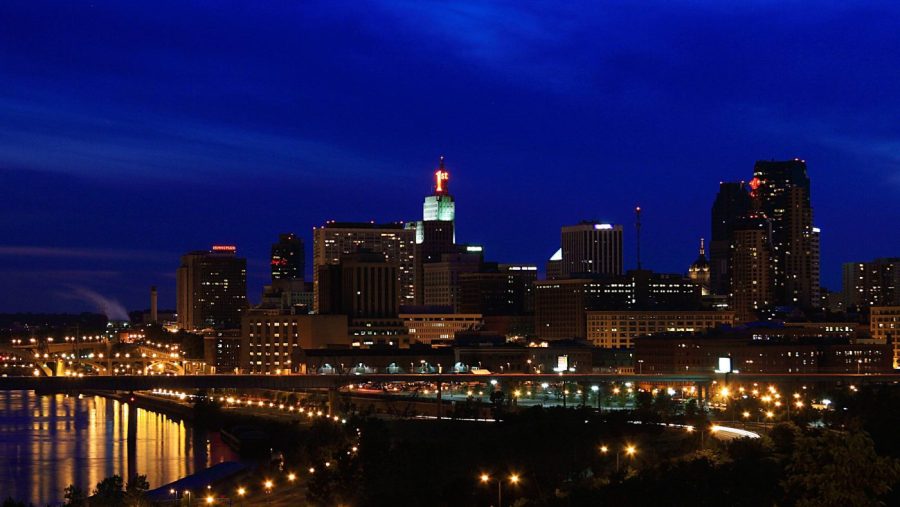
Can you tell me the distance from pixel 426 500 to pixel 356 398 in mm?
73470

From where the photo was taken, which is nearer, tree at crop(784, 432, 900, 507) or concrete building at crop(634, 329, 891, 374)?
tree at crop(784, 432, 900, 507)

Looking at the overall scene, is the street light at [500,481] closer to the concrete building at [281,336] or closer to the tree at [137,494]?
the tree at [137,494]

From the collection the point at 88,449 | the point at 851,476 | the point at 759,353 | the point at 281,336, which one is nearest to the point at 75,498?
the point at 88,449

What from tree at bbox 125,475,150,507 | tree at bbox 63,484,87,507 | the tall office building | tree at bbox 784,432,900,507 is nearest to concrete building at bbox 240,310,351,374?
the tall office building

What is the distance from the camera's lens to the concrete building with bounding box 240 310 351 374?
582 ft

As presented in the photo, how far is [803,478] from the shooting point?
3478 cm

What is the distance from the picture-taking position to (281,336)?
179m

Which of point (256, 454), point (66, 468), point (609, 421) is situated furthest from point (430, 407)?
point (66, 468)

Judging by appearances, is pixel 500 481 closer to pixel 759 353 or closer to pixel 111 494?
pixel 111 494

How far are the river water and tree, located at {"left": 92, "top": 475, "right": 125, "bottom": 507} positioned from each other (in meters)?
6.55

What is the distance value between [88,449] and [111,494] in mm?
34019

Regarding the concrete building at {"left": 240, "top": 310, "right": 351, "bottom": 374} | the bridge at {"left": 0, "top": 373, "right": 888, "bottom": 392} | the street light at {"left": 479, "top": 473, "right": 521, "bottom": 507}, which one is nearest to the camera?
the street light at {"left": 479, "top": 473, "right": 521, "bottom": 507}

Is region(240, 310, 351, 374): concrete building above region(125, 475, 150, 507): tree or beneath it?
above

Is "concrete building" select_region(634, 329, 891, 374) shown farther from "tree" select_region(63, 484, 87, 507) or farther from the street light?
"tree" select_region(63, 484, 87, 507)
